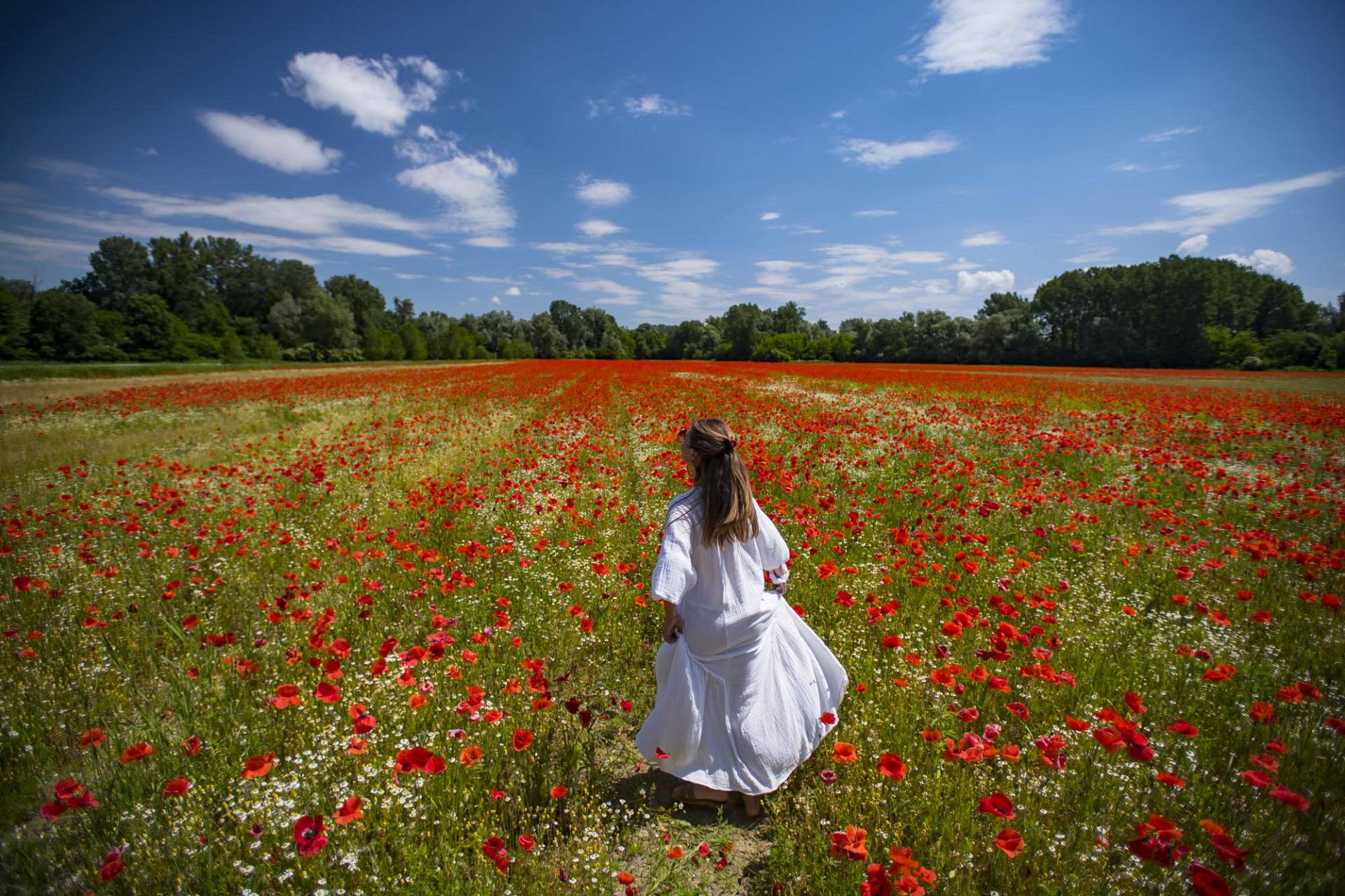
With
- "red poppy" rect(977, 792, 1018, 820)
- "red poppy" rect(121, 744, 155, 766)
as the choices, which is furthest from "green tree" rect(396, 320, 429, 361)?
"red poppy" rect(977, 792, 1018, 820)

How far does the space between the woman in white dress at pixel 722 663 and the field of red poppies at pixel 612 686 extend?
0.82 ft

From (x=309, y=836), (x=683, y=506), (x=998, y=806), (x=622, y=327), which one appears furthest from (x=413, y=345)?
(x=998, y=806)

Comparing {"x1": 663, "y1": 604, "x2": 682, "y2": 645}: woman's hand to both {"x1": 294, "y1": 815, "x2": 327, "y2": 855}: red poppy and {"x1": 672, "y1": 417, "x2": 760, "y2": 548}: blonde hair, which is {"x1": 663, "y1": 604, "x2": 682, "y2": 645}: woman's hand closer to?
{"x1": 672, "y1": 417, "x2": 760, "y2": 548}: blonde hair

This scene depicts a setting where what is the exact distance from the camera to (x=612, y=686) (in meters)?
3.81

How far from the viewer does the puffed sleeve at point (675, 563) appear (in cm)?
→ 263

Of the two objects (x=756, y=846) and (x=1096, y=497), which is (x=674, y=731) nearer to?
(x=756, y=846)

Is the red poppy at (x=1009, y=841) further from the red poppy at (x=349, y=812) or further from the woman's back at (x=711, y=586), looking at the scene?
the red poppy at (x=349, y=812)

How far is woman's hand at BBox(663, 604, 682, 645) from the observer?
283 cm

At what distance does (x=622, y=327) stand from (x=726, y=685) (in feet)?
358

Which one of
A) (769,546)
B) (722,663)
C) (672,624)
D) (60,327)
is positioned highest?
(60,327)

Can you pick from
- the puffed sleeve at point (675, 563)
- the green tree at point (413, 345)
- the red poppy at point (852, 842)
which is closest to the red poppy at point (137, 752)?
the puffed sleeve at point (675, 563)

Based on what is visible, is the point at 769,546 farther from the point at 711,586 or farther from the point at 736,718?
the point at 736,718

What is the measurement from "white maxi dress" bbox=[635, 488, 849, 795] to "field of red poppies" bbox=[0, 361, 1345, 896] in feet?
0.84

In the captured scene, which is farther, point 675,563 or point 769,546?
point 769,546
